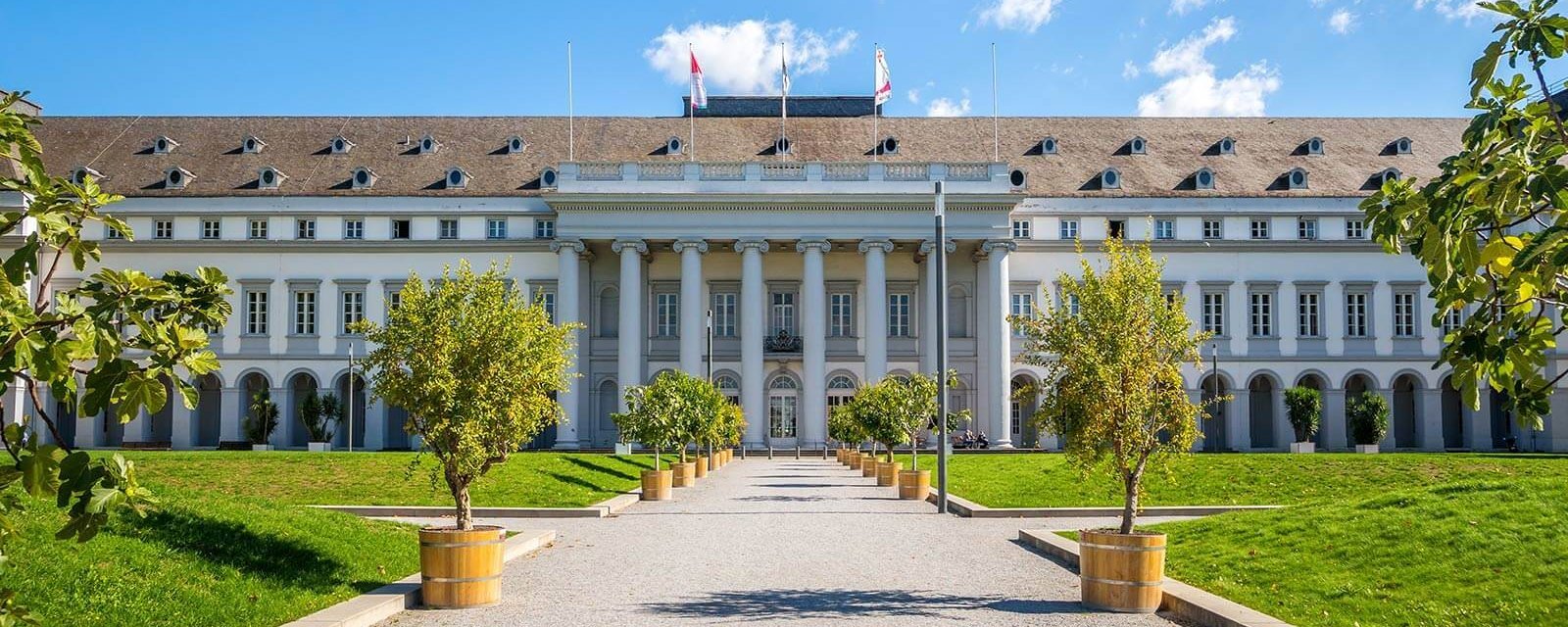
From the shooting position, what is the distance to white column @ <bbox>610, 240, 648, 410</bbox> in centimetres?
6481

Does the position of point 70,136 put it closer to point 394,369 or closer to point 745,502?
point 745,502

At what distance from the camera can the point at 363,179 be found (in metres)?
68.6

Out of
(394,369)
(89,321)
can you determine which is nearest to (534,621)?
(394,369)

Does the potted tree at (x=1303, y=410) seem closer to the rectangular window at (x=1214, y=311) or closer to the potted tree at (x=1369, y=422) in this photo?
the potted tree at (x=1369, y=422)

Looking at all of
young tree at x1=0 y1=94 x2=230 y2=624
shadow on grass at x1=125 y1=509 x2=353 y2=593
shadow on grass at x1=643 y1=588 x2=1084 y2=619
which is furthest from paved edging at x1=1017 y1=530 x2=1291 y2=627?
young tree at x1=0 y1=94 x2=230 y2=624

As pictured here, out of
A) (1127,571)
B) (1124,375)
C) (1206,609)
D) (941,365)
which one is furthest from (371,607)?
(941,365)

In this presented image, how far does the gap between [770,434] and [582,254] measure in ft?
42.8

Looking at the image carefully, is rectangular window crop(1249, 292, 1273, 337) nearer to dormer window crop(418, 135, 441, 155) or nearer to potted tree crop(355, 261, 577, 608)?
dormer window crop(418, 135, 441, 155)

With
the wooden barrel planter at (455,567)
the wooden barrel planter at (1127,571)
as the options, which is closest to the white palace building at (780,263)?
the wooden barrel planter at (455,567)

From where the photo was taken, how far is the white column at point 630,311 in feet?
213

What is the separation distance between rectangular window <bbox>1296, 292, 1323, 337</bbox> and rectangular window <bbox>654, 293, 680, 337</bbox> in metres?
31.2

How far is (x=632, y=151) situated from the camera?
241 feet

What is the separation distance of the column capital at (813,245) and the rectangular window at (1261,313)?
21807 mm

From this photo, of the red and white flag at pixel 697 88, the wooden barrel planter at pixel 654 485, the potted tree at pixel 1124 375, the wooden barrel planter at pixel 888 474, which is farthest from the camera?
the red and white flag at pixel 697 88
